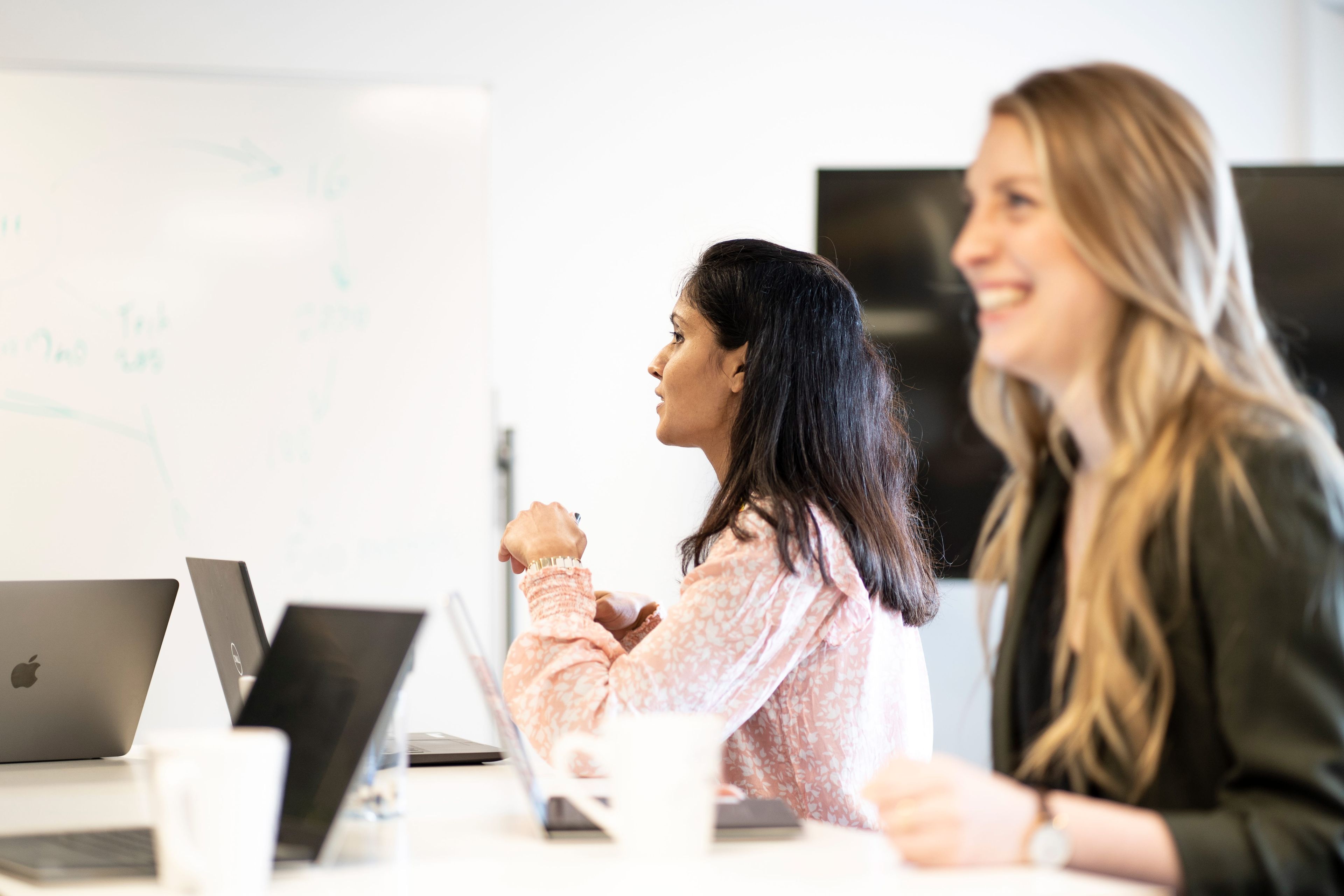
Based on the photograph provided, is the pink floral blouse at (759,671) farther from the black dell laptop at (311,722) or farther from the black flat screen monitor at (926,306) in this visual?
the black flat screen monitor at (926,306)

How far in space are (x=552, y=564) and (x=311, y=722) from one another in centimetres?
58

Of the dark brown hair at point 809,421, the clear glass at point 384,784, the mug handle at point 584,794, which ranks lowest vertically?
the clear glass at point 384,784

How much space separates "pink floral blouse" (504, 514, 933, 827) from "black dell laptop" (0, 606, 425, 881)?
0.44 metres

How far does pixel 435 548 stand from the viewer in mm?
2662

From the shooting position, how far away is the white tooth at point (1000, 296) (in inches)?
36.4

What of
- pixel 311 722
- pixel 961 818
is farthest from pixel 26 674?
pixel 961 818

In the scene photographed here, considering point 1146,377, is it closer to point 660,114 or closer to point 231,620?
point 231,620

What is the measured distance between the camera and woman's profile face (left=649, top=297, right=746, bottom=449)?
164 cm

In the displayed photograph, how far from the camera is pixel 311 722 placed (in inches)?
35.7

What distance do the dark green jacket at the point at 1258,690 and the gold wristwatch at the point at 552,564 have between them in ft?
2.46

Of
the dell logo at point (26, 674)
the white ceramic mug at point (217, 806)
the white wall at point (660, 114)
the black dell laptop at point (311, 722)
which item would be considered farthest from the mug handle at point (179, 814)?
the white wall at point (660, 114)

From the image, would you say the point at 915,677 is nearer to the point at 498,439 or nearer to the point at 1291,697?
the point at 1291,697

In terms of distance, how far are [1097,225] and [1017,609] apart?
320 mm

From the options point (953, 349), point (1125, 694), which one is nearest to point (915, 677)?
point (1125, 694)
